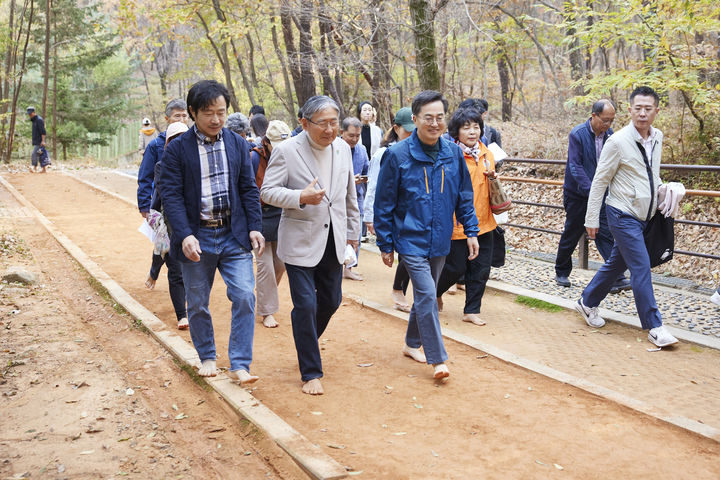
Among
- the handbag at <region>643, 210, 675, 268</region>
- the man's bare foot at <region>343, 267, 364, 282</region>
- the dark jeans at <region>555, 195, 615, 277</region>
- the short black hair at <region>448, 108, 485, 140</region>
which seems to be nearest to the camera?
the handbag at <region>643, 210, 675, 268</region>

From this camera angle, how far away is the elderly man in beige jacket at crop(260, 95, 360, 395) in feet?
14.8

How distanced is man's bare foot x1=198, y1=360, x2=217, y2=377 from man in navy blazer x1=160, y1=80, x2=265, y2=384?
17cm

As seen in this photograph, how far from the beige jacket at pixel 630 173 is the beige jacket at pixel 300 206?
265 cm

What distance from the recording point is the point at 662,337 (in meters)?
5.68

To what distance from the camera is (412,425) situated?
421 cm

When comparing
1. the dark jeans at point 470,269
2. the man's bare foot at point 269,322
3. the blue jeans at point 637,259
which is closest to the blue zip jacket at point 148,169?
the man's bare foot at point 269,322

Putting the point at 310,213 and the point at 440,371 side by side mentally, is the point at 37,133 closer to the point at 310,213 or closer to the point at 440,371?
the point at 310,213

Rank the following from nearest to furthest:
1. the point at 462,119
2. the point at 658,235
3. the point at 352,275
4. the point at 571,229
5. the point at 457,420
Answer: the point at 457,420 < the point at 658,235 < the point at 462,119 < the point at 571,229 < the point at 352,275

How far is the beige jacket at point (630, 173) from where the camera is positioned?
5.81 meters

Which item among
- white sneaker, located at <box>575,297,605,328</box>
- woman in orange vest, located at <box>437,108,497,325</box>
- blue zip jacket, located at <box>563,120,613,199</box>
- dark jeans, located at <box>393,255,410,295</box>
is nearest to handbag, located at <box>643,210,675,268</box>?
white sneaker, located at <box>575,297,605,328</box>

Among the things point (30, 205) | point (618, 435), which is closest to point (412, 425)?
point (618, 435)

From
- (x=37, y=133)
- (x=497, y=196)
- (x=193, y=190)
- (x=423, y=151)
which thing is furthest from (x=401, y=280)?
(x=37, y=133)

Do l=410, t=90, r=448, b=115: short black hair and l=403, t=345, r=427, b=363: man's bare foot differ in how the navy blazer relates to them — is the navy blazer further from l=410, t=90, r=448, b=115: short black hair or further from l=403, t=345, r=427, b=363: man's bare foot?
l=403, t=345, r=427, b=363: man's bare foot

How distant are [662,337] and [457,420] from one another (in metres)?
2.41
